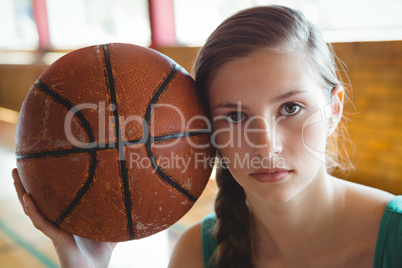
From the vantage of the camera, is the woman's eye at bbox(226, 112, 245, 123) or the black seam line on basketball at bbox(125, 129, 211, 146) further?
the woman's eye at bbox(226, 112, 245, 123)

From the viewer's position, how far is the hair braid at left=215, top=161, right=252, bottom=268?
4.52ft

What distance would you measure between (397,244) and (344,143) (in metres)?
1.81

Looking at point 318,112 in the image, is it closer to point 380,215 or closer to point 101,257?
point 380,215

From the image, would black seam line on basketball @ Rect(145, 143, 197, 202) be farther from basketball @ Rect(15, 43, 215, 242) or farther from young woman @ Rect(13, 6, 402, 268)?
young woman @ Rect(13, 6, 402, 268)

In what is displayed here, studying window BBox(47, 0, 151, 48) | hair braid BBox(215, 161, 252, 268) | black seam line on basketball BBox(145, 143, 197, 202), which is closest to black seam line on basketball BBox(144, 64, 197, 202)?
black seam line on basketball BBox(145, 143, 197, 202)

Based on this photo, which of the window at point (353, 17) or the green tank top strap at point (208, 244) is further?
the window at point (353, 17)

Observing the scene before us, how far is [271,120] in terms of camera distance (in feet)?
3.62

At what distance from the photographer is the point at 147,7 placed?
5348 millimetres

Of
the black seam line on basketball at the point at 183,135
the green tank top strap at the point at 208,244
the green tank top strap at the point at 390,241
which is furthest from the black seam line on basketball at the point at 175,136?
the green tank top strap at the point at 390,241

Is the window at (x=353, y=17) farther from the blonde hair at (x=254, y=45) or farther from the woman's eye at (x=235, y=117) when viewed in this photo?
the woman's eye at (x=235, y=117)

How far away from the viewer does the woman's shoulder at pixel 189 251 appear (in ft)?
4.74

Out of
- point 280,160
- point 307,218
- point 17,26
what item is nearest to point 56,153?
point 280,160

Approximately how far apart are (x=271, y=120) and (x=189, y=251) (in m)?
0.62

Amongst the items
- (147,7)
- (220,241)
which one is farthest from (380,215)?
(147,7)
